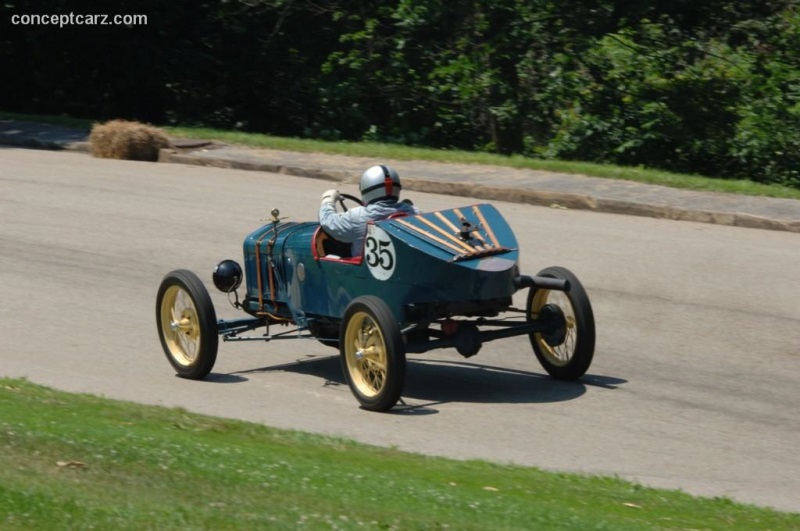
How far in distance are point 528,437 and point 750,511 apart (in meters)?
1.91

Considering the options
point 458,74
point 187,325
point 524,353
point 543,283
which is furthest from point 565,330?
point 458,74

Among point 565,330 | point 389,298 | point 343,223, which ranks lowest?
point 565,330

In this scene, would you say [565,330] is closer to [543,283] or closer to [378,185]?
[543,283]

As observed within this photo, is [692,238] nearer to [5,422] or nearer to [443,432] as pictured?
[443,432]

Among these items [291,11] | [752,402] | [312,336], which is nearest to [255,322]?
[312,336]

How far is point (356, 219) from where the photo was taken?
31.5ft

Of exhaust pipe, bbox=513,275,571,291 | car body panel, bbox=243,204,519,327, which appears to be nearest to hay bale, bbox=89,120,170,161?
car body panel, bbox=243,204,519,327

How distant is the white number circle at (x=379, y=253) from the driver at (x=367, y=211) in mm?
215

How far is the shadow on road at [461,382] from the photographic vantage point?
31.6ft

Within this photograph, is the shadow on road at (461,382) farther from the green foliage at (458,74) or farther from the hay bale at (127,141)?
the green foliage at (458,74)

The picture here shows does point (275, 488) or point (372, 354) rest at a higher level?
point (372, 354)

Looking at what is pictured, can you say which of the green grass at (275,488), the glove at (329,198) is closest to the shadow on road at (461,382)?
the glove at (329,198)

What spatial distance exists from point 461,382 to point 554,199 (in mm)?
7339

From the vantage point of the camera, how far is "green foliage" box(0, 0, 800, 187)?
2238cm
